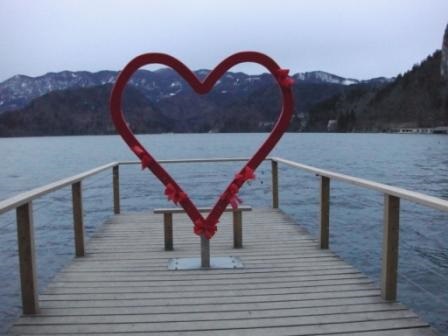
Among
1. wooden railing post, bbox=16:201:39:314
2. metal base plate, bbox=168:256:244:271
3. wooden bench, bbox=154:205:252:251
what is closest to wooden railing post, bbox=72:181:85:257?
wooden bench, bbox=154:205:252:251

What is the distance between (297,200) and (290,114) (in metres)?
14.7

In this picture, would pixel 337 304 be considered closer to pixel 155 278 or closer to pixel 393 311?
pixel 393 311

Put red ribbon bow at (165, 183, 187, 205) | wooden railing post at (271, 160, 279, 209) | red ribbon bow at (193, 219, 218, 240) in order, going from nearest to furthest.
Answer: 1. red ribbon bow at (165, 183, 187, 205)
2. red ribbon bow at (193, 219, 218, 240)
3. wooden railing post at (271, 160, 279, 209)

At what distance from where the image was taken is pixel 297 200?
19344 millimetres

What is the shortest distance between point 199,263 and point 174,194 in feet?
2.82

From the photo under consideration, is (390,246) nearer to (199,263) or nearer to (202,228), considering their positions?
(202,228)

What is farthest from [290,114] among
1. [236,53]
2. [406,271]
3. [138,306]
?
[406,271]

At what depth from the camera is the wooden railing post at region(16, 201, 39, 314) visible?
3705 mm

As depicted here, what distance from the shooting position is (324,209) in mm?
5812

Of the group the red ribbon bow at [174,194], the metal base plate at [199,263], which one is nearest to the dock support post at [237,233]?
the metal base plate at [199,263]

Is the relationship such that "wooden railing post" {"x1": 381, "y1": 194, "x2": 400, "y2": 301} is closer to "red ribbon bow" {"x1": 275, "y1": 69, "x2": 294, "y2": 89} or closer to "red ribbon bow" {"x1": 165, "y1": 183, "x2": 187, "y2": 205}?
"red ribbon bow" {"x1": 275, "y1": 69, "x2": 294, "y2": 89}

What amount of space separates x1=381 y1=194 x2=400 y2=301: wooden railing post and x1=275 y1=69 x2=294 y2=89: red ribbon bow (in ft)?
4.89

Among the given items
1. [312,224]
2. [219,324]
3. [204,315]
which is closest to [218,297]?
[204,315]

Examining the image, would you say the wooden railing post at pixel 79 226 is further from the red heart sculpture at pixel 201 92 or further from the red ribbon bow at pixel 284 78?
the red ribbon bow at pixel 284 78
